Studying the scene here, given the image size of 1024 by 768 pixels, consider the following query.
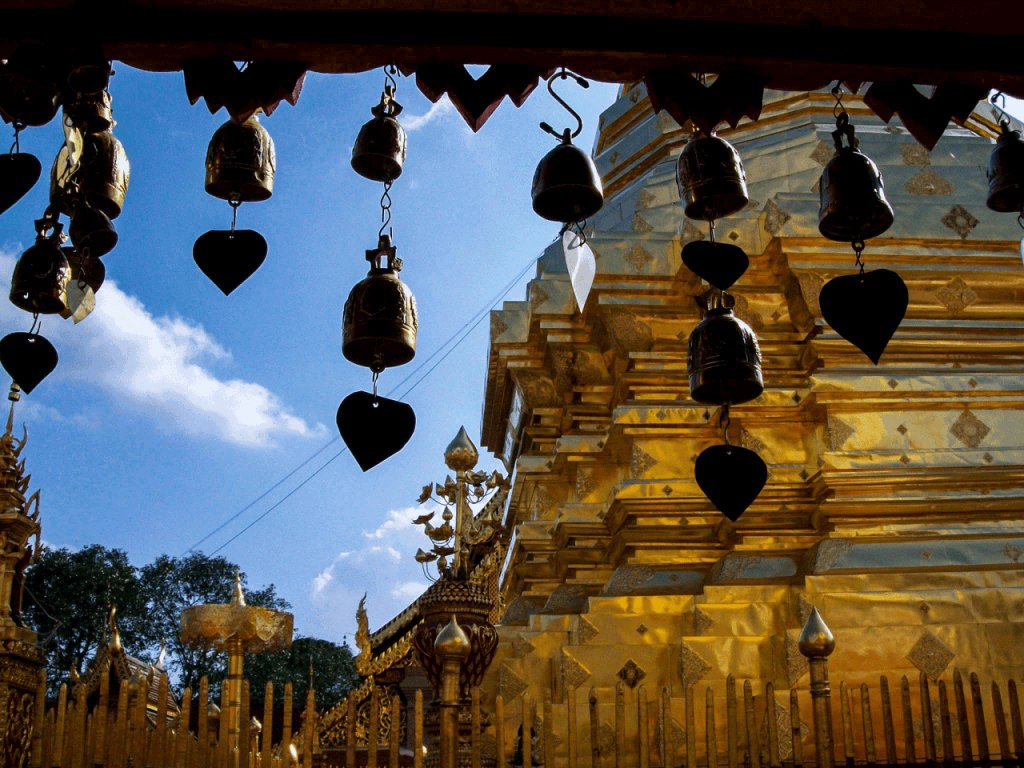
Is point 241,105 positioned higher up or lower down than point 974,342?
lower down

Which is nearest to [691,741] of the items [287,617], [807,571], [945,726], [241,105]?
[945,726]

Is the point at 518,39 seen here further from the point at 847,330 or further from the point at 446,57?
the point at 847,330

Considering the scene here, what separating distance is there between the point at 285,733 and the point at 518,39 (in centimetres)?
312

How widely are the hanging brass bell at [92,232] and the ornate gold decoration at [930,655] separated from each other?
14.6 ft

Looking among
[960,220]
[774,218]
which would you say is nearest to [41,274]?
[774,218]

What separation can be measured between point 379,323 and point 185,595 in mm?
25511

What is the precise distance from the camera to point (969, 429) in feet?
22.2

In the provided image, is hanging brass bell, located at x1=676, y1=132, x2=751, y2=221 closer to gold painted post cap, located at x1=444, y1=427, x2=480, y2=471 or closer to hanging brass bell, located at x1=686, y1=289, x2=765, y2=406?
hanging brass bell, located at x1=686, y1=289, x2=765, y2=406

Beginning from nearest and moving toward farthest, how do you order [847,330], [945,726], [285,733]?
[847,330] < [945,726] < [285,733]

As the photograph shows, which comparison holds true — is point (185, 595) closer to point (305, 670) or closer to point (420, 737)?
point (305, 670)

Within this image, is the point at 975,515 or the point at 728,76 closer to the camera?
the point at 728,76

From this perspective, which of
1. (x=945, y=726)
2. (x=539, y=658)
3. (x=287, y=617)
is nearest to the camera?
(x=945, y=726)

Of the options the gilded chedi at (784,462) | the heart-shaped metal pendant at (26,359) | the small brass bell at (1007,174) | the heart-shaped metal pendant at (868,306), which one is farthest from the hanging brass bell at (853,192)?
the gilded chedi at (784,462)

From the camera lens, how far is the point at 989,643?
18.6 feet
